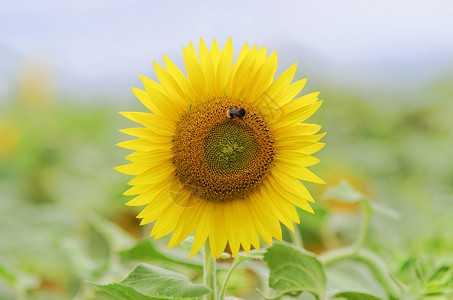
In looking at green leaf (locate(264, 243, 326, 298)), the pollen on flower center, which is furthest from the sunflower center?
green leaf (locate(264, 243, 326, 298))

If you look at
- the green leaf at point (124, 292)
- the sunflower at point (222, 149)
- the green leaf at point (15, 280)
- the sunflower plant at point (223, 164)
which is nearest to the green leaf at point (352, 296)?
the sunflower plant at point (223, 164)

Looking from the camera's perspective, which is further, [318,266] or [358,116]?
[358,116]

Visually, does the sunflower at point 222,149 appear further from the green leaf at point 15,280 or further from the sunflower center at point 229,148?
the green leaf at point 15,280

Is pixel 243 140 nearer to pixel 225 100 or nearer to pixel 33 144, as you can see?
pixel 225 100

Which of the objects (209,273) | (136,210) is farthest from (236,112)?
(136,210)

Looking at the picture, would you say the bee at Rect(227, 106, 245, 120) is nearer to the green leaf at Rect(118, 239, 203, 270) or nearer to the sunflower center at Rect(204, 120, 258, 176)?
the sunflower center at Rect(204, 120, 258, 176)

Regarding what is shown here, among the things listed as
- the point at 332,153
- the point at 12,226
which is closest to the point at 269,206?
the point at 12,226

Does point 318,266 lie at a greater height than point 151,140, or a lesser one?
lesser
